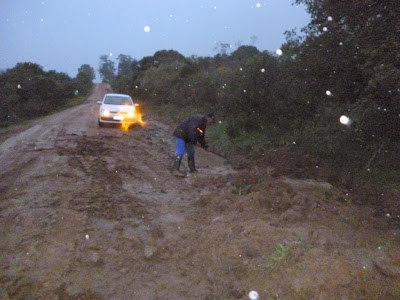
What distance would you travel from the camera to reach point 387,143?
848cm

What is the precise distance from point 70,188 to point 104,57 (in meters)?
125

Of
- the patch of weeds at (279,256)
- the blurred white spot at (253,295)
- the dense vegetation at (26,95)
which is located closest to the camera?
the blurred white spot at (253,295)

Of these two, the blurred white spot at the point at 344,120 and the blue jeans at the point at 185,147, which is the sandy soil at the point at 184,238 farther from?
the blurred white spot at the point at 344,120

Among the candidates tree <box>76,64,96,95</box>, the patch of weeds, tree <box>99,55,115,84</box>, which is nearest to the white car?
the patch of weeds

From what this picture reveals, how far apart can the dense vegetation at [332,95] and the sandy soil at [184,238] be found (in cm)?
153

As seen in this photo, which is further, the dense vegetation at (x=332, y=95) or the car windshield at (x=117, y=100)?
the car windshield at (x=117, y=100)

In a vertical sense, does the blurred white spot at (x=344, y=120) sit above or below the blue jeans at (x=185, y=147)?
above

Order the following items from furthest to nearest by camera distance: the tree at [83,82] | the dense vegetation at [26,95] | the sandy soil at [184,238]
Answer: the tree at [83,82], the dense vegetation at [26,95], the sandy soil at [184,238]

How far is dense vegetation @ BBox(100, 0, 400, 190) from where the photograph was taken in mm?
7207

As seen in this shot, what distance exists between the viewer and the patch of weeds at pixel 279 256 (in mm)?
4410

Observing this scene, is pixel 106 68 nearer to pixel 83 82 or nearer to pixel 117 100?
pixel 83 82

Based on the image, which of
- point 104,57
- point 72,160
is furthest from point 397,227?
point 104,57

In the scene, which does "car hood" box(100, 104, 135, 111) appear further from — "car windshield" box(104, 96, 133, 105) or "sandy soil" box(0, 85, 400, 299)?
"sandy soil" box(0, 85, 400, 299)

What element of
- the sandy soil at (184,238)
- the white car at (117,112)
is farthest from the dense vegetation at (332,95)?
the white car at (117,112)
